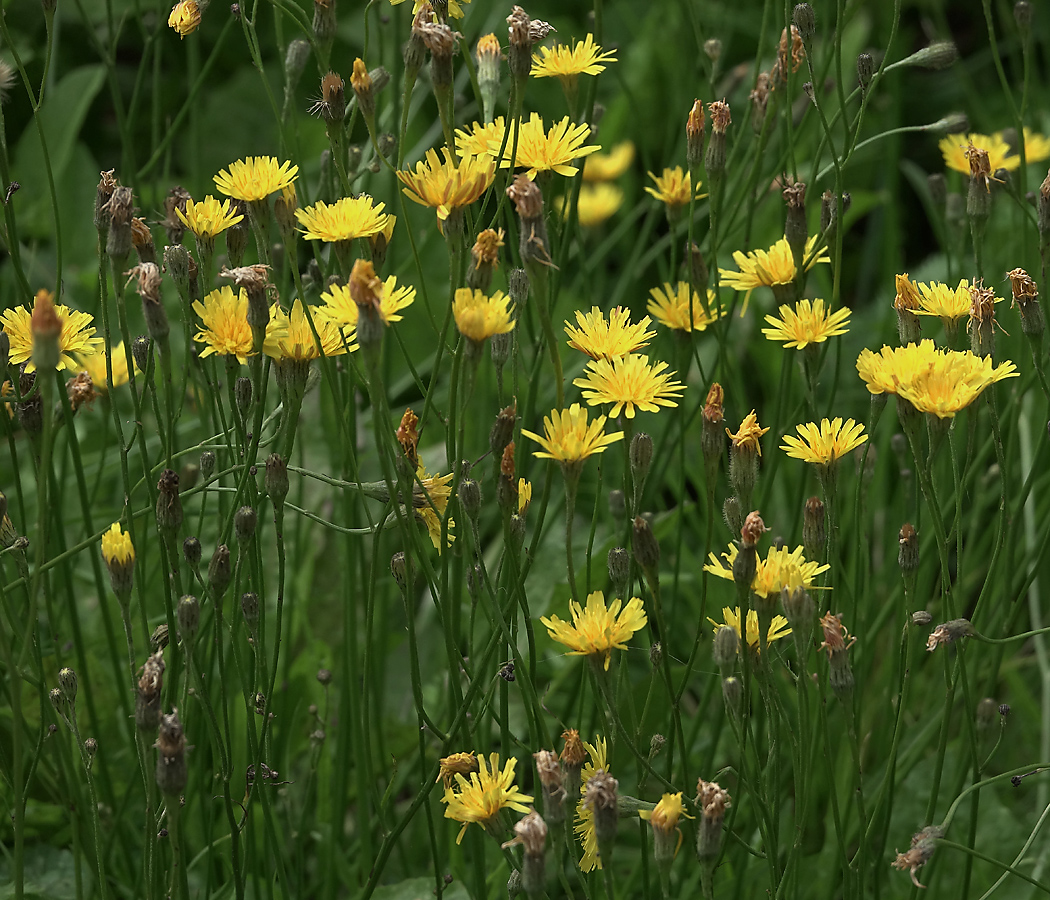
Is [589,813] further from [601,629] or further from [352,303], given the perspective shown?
[352,303]

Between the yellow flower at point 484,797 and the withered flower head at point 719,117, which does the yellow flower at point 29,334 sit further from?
the withered flower head at point 719,117

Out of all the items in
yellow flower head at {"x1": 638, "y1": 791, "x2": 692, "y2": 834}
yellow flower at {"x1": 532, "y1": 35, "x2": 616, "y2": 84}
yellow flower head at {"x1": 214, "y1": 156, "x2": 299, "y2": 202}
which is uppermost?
yellow flower at {"x1": 532, "y1": 35, "x2": 616, "y2": 84}

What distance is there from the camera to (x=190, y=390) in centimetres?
172

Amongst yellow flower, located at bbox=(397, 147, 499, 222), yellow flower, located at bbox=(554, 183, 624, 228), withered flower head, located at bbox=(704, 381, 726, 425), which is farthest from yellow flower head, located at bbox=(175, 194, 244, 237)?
yellow flower, located at bbox=(554, 183, 624, 228)

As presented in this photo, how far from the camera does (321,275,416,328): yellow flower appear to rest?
804 millimetres

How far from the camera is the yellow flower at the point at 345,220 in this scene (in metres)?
0.85

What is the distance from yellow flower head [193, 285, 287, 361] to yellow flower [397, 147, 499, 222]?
0.15m

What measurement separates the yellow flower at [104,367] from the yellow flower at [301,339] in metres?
0.28

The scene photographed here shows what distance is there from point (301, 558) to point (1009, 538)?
83 cm

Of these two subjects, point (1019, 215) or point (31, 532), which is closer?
point (31, 532)

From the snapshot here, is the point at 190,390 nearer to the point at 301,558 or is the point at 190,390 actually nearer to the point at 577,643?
the point at 301,558

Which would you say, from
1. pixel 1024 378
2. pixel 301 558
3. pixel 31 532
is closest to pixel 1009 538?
pixel 1024 378

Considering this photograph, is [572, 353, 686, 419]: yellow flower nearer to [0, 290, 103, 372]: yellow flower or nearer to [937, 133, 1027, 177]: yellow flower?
[0, 290, 103, 372]: yellow flower

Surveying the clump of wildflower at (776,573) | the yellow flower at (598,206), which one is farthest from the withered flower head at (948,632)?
the yellow flower at (598,206)
